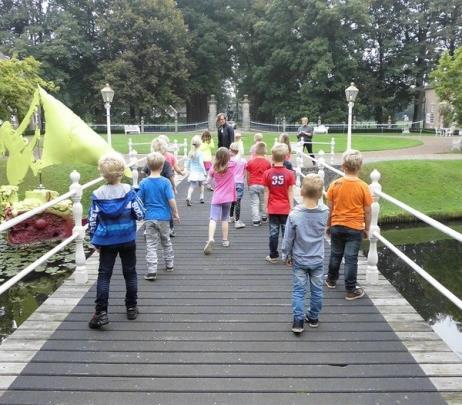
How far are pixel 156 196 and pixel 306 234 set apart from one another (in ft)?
6.91

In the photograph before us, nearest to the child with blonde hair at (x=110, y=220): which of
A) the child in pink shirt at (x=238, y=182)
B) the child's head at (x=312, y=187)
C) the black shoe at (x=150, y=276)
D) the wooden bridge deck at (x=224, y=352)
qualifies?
the wooden bridge deck at (x=224, y=352)

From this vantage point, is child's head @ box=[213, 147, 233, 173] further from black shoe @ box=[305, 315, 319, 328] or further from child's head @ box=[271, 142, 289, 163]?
black shoe @ box=[305, 315, 319, 328]

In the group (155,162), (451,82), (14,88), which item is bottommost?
(155,162)

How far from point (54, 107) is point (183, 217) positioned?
3.05 meters

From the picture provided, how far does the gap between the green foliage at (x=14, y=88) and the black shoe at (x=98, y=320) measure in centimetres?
1856

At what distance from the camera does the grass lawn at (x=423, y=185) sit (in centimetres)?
1584

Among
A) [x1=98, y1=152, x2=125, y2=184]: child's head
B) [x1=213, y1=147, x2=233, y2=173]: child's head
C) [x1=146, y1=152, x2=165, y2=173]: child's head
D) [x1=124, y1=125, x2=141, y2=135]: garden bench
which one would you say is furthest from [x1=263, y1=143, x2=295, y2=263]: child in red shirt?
[x1=124, y1=125, x2=141, y2=135]: garden bench

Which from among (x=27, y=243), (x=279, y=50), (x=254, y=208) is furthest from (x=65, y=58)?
(x=254, y=208)

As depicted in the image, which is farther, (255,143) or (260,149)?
(255,143)

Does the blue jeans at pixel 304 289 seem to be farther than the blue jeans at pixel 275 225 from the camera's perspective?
No

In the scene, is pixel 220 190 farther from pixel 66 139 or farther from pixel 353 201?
pixel 66 139

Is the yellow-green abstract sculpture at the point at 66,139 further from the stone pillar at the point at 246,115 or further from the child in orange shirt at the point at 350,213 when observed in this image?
the stone pillar at the point at 246,115

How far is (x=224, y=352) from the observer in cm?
403

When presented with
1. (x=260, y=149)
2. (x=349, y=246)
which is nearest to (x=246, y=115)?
(x=260, y=149)
